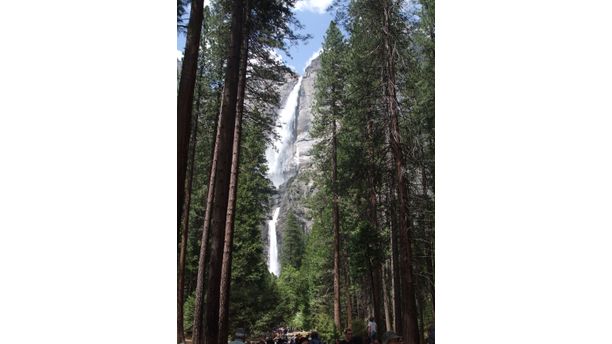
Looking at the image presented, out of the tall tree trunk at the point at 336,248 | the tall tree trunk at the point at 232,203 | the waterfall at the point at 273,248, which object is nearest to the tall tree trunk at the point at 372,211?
the tall tree trunk at the point at 336,248

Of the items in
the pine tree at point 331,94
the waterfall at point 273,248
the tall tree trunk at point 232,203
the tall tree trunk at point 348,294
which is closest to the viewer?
the tall tree trunk at point 348,294

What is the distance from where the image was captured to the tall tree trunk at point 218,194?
527cm

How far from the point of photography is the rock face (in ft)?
17.7

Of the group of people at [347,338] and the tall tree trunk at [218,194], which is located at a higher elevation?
the tall tree trunk at [218,194]

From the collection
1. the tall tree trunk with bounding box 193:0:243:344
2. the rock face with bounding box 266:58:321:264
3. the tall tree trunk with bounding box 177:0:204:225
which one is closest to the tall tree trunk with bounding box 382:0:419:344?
the rock face with bounding box 266:58:321:264

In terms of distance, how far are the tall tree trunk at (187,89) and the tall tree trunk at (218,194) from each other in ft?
1.27

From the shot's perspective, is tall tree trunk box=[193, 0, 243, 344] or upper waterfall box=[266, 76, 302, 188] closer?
tall tree trunk box=[193, 0, 243, 344]

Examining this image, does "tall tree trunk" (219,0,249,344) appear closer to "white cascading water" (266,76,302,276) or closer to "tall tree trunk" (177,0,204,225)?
"white cascading water" (266,76,302,276)

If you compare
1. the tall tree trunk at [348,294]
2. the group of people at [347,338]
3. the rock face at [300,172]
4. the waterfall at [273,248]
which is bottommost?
the group of people at [347,338]

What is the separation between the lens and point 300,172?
5441mm

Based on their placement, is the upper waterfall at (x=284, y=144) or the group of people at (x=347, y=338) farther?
the upper waterfall at (x=284, y=144)

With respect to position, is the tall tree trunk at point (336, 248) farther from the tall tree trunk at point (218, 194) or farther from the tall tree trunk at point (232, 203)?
the tall tree trunk at point (218, 194)

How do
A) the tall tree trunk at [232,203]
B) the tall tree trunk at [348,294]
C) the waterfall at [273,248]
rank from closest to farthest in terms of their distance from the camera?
1. the tall tree trunk at [348,294]
2. the tall tree trunk at [232,203]
3. the waterfall at [273,248]

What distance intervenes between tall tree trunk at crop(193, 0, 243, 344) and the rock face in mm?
703
